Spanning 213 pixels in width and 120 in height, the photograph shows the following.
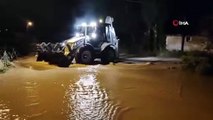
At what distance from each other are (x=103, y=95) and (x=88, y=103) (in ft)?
4.11

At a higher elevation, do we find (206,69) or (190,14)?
(190,14)

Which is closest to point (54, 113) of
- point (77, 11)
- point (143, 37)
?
point (143, 37)

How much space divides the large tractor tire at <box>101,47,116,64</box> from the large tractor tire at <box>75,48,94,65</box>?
2.77 ft

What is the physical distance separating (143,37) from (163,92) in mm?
20541

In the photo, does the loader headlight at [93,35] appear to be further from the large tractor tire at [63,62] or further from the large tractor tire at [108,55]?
the large tractor tire at [63,62]

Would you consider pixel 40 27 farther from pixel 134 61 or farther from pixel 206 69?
pixel 206 69

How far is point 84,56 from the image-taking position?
20.7m

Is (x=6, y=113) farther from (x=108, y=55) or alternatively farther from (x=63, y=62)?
(x=108, y=55)

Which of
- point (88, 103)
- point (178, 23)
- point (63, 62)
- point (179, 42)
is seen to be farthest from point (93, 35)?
point (178, 23)

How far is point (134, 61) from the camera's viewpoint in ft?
73.5

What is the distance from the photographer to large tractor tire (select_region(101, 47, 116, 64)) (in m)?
21.2

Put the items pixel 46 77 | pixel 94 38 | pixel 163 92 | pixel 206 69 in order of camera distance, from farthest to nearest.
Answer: pixel 94 38, pixel 206 69, pixel 46 77, pixel 163 92

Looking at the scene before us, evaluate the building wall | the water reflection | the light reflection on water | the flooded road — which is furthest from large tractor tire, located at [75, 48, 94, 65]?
the water reflection

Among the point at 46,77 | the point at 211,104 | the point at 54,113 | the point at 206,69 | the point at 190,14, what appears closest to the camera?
the point at 54,113
